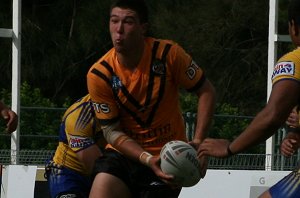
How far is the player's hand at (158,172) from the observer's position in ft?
Result: 22.6

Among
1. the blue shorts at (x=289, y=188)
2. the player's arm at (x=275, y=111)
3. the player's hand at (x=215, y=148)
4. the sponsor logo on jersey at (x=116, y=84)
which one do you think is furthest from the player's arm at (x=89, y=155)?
the player's arm at (x=275, y=111)

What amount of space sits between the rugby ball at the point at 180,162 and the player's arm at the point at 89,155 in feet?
4.62

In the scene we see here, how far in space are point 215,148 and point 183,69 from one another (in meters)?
1.39

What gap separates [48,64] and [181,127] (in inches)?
834

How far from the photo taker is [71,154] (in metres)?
8.63

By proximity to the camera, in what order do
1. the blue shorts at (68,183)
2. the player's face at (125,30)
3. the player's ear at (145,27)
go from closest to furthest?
the player's face at (125,30) → the player's ear at (145,27) → the blue shorts at (68,183)

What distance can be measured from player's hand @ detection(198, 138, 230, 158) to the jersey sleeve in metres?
1.29

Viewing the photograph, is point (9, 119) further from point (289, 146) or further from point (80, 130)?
point (289, 146)

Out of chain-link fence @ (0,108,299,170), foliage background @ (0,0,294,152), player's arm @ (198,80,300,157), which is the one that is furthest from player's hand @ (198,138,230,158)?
foliage background @ (0,0,294,152)

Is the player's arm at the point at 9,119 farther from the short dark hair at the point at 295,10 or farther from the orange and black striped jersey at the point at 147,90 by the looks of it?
the short dark hair at the point at 295,10

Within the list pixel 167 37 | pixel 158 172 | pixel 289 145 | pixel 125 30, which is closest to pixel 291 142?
pixel 289 145

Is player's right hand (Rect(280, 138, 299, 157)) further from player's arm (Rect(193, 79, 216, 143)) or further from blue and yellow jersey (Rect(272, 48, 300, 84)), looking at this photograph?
blue and yellow jersey (Rect(272, 48, 300, 84))

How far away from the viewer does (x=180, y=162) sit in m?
6.82

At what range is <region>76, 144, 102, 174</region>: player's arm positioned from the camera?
8.24 m
